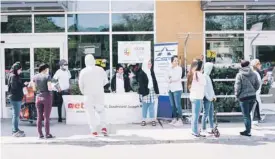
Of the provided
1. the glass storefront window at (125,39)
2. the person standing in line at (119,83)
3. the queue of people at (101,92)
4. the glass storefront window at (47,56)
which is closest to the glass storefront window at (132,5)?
the glass storefront window at (125,39)

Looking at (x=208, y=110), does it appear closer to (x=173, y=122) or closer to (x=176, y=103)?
(x=176, y=103)

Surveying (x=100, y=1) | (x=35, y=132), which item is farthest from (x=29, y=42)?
(x=35, y=132)

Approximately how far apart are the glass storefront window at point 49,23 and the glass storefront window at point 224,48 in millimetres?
4705

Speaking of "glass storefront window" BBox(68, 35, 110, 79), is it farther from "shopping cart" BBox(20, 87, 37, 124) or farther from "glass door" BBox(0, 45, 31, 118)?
"shopping cart" BBox(20, 87, 37, 124)

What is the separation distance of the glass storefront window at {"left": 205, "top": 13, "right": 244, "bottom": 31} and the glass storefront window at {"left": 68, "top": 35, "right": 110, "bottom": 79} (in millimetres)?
3364

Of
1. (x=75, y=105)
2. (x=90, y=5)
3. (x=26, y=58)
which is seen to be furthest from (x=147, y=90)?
(x=26, y=58)

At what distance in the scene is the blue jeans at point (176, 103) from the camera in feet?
37.7

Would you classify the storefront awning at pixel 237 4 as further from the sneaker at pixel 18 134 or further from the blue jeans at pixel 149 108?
the sneaker at pixel 18 134

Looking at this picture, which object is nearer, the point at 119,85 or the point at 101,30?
the point at 119,85

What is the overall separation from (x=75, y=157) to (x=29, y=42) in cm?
653

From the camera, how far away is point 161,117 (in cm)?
1227

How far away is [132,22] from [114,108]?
3.32 meters

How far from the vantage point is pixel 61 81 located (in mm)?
12492

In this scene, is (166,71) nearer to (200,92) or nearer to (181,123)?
(181,123)
